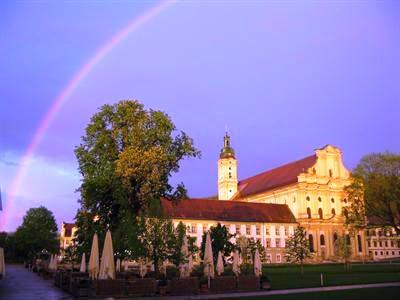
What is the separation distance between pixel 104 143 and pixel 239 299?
76.3 ft

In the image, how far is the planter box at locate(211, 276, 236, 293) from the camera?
81.8 ft

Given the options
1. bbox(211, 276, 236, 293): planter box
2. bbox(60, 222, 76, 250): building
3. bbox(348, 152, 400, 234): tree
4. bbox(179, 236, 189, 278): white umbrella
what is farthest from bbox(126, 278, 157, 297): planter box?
bbox(60, 222, 76, 250): building

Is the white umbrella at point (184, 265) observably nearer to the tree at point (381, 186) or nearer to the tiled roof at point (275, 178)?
the tree at point (381, 186)

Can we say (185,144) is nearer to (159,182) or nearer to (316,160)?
(159,182)

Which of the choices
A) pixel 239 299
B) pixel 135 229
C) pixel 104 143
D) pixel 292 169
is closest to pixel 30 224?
pixel 292 169

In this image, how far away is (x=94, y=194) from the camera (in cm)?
3825

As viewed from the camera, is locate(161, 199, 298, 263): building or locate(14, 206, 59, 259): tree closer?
locate(161, 199, 298, 263): building

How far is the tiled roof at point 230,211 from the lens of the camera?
87000 millimetres

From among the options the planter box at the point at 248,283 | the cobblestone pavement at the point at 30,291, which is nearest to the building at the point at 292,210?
the cobblestone pavement at the point at 30,291

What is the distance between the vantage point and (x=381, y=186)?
49.5 metres

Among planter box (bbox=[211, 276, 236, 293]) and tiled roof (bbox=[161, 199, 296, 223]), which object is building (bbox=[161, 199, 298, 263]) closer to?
tiled roof (bbox=[161, 199, 296, 223])

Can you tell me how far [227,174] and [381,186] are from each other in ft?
239

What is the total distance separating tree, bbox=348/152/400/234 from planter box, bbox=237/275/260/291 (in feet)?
92.7

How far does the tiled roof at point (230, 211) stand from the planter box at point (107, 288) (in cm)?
6163
